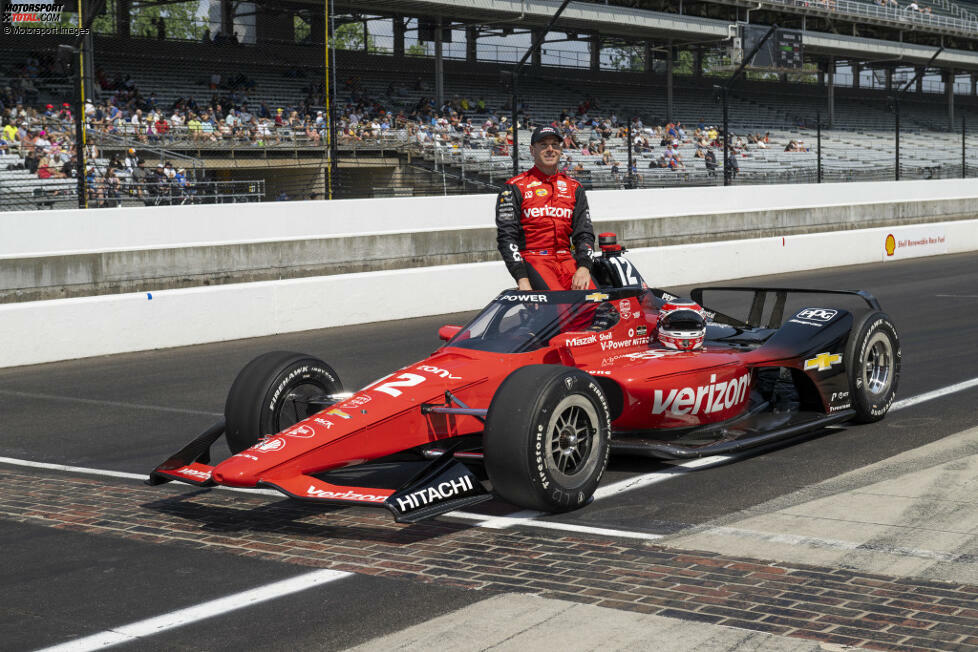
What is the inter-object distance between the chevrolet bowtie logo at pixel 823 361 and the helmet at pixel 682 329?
34.0 inches

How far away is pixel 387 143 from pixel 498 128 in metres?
4.04

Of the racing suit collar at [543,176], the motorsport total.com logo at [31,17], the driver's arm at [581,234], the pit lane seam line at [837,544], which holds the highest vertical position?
the motorsport total.com logo at [31,17]

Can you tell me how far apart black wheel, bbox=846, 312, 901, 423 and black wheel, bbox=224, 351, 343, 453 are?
3.80 meters

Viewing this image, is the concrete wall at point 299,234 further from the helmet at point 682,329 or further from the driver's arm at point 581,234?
the helmet at point 682,329

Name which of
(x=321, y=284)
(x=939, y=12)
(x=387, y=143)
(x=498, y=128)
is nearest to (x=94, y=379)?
(x=321, y=284)

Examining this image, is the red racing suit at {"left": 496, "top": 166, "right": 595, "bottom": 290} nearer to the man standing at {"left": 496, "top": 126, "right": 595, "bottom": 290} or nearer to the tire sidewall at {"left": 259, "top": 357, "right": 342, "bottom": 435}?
the man standing at {"left": 496, "top": 126, "right": 595, "bottom": 290}

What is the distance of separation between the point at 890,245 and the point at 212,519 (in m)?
22.2

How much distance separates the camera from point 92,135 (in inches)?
734

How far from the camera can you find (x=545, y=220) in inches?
336

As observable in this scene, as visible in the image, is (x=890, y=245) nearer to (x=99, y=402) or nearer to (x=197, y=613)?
(x=99, y=402)

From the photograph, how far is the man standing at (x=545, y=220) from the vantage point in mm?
8438

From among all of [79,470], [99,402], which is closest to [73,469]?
[79,470]

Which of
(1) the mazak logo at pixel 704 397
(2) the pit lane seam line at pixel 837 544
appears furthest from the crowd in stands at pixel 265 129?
(2) the pit lane seam line at pixel 837 544

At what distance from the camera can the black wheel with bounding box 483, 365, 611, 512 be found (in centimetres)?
603
